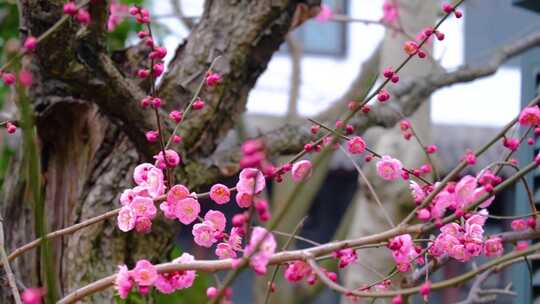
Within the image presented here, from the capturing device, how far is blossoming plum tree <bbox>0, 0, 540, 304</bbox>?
108cm

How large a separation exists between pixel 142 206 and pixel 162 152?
0.07 m

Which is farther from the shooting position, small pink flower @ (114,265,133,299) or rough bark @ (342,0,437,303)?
rough bark @ (342,0,437,303)

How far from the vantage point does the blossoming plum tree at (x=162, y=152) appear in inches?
42.5

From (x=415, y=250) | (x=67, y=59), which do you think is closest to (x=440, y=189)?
(x=415, y=250)

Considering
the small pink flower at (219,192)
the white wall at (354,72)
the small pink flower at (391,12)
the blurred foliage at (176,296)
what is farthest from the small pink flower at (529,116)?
the white wall at (354,72)

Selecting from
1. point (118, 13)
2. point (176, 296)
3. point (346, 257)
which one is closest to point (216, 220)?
point (346, 257)

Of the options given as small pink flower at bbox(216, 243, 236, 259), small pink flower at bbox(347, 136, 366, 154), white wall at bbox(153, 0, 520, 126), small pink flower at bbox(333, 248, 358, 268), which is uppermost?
white wall at bbox(153, 0, 520, 126)

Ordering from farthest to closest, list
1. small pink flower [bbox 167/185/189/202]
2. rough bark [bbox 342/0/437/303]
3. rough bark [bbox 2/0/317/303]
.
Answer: rough bark [bbox 342/0/437/303] < rough bark [bbox 2/0/317/303] < small pink flower [bbox 167/185/189/202]

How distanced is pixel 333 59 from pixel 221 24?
4.25 meters

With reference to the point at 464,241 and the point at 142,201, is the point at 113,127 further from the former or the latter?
the point at 464,241

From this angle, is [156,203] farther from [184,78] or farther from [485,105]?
[485,105]

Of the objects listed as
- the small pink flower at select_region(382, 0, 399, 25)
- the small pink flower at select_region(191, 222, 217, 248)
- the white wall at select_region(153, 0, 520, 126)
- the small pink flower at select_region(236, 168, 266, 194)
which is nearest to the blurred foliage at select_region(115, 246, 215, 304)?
the small pink flower at select_region(191, 222, 217, 248)

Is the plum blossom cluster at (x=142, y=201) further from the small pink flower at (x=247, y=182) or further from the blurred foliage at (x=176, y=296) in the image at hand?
the blurred foliage at (x=176, y=296)

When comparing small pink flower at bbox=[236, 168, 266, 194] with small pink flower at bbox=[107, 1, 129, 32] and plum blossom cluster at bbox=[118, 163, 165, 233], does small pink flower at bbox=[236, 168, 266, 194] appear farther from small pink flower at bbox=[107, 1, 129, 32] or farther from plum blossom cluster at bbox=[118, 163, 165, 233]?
small pink flower at bbox=[107, 1, 129, 32]
